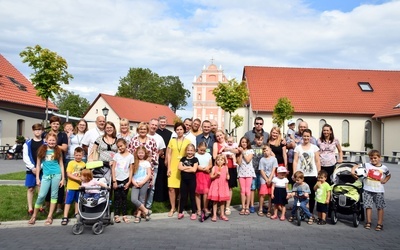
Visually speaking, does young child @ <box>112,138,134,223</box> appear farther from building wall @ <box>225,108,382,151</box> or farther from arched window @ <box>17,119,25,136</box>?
building wall @ <box>225,108,382,151</box>

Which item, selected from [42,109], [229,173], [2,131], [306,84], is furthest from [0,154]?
[306,84]

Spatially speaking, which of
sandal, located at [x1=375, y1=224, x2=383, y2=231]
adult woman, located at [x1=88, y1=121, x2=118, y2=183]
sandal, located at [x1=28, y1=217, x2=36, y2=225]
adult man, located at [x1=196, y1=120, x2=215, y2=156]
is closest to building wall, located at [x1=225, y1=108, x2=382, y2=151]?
adult man, located at [x1=196, y1=120, x2=215, y2=156]

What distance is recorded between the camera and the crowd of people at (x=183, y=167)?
761 centimetres

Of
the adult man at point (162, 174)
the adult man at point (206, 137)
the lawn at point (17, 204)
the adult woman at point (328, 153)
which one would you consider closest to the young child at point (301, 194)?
the adult woman at point (328, 153)

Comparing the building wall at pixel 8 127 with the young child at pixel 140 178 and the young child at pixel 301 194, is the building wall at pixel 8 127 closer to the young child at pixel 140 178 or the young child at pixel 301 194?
the young child at pixel 140 178

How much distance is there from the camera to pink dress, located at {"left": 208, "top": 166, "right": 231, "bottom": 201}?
800cm

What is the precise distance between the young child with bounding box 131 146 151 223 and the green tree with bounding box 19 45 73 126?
14.5 m

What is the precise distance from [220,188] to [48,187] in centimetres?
341

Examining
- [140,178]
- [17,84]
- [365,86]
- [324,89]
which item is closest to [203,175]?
[140,178]

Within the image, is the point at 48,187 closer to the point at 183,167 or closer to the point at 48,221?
the point at 48,221

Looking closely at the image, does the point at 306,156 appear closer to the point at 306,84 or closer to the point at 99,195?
the point at 99,195

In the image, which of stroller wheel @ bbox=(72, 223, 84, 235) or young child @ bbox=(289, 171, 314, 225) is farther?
young child @ bbox=(289, 171, 314, 225)

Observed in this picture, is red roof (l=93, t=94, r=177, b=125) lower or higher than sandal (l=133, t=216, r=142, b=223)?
higher

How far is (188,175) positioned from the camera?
8.12 m
